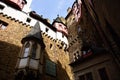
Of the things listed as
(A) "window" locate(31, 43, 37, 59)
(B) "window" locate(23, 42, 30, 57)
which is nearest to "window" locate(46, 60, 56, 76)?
(A) "window" locate(31, 43, 37, 59)

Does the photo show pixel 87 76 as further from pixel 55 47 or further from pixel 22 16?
pixel 22 16

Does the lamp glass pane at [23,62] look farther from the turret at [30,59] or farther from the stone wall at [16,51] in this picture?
the stone wall at [16,51]

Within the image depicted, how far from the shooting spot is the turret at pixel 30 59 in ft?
33.2

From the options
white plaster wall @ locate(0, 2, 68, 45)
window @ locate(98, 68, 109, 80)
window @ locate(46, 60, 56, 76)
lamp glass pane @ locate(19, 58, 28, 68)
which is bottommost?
window @ locate(98, 68, 109, 80)

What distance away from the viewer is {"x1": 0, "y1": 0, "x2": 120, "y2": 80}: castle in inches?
376

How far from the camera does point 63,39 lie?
21.1 meters

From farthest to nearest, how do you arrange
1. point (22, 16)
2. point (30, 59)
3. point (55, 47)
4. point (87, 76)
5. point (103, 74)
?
point (55, 47), point (22, 16), point (30, 59), point (87, 76), point (103, 74)

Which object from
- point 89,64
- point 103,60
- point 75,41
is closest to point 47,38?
point 75,41

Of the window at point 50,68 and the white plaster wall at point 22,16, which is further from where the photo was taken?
the white plaster wall at point 22,16

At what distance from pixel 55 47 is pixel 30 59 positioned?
8204 mm

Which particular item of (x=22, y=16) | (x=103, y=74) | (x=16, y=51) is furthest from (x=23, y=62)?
(x=22, y=16)

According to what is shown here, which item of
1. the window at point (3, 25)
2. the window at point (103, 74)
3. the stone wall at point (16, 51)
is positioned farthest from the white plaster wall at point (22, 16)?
the window at point (103, 74)

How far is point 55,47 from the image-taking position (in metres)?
19.0

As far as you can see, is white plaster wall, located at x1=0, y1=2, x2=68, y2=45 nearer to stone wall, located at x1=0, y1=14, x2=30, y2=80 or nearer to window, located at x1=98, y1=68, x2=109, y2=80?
stone wall, located at x1=0, y1=14, x2=30, y2=80
